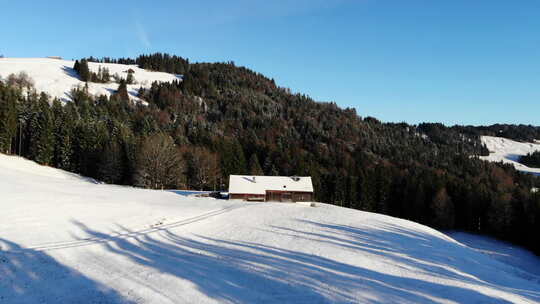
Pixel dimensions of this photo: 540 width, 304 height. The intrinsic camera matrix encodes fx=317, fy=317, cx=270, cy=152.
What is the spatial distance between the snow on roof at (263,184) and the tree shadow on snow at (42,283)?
37.7m

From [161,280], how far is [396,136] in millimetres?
190688

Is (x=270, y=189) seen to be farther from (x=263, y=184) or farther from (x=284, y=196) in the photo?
(x=284, y=196)

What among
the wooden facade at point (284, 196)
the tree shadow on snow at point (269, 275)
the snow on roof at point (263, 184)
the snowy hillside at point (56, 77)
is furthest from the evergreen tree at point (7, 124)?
the snowy hillside at point (56, 77)

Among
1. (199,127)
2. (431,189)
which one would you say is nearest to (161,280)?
(431,189)

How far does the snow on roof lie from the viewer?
2206 inches

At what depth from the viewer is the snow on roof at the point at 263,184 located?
2206 inches

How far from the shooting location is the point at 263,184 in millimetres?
58125

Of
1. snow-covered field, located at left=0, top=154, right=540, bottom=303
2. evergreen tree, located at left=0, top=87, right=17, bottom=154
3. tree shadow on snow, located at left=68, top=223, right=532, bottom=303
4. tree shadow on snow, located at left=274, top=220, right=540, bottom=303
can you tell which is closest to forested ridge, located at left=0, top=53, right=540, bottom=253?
evergreen tree, located at left=0, top=87, right=17, bottom=154

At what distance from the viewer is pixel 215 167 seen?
255ft

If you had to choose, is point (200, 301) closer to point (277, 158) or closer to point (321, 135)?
point (277, 158)

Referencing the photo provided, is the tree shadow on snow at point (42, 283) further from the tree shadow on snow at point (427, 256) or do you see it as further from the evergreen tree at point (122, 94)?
the evergreen tree at point (122, 94)

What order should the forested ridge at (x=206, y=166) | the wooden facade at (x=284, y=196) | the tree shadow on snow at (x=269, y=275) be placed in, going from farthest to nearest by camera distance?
the forested ridge at (x=206, y=166), the wooden facade at (x=284, y=196), the tree shadow on snow at (x=269, y=275)

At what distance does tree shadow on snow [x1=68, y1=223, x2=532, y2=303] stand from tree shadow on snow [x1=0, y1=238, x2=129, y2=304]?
3792 millimetres

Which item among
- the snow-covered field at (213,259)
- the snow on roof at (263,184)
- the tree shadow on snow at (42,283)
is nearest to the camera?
the tree shadow on snow at (42,283)
